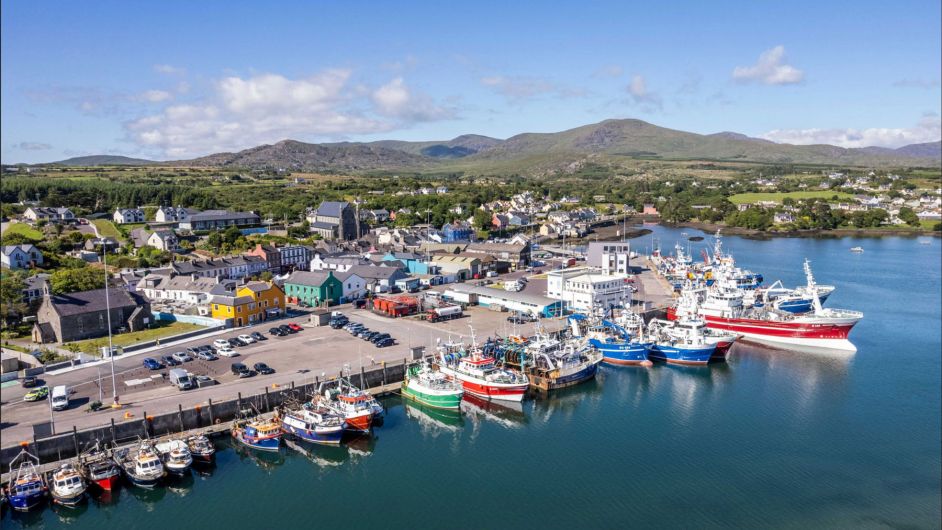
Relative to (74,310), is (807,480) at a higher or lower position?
lower

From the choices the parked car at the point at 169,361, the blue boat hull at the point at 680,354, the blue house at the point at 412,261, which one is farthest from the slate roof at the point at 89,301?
the blue boat hull at the point at 680,354

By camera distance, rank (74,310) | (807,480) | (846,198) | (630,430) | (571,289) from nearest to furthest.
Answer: (807,480) → (630,430) → (74,310) → (571,289) → (846,198)

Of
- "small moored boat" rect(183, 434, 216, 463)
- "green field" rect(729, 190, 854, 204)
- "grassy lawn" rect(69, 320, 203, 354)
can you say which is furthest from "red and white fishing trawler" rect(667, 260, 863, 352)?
"green field" rect(729, 190, 854, 204)

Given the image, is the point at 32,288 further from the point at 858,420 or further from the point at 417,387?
the point at 858,420

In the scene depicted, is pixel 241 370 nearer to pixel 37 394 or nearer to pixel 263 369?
pixel 263 369

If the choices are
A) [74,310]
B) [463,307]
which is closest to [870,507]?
[463,307]

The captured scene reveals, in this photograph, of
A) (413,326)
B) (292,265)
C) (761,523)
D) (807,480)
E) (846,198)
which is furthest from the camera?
(846,198)

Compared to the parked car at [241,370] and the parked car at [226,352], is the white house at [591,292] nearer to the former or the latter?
the parked car at [226,352]
